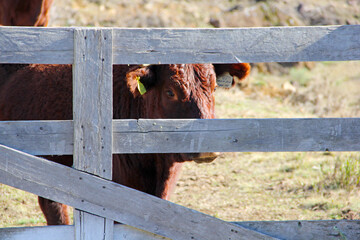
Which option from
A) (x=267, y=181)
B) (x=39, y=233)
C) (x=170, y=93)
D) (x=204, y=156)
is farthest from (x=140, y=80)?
(x=267, y=181)

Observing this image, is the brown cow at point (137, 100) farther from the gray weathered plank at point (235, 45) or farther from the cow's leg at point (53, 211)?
the gray weathered plank at point (235, 45)

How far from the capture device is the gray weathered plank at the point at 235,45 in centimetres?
256

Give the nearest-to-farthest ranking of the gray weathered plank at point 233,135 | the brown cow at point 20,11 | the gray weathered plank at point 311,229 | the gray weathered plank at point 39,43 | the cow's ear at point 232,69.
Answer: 1. the gray weathered plank at point 39,43
2. the gray weathered plank at point 233,135
3. the gray weathered plank at point 311,229
4. the cow's ear at point 232,69
5. the brown cow at point 20,11

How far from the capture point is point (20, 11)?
20.5ft

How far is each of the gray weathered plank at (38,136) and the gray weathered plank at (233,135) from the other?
0.96 feet

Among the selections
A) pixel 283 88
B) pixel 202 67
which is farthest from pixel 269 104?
pixel 202 67

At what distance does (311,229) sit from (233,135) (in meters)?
0.85

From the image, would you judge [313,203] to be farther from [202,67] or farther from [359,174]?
[202,67]

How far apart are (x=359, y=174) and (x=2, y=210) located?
4.20 meters

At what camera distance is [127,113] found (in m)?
3.70

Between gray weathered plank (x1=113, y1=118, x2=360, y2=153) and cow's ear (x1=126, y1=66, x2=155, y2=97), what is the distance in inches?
31.5

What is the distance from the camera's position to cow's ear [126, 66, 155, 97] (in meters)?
3.38

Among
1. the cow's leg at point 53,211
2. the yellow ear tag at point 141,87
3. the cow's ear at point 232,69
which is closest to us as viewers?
the yellow ear tag at point 141,87

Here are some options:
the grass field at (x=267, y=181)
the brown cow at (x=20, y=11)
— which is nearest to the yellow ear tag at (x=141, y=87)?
the grass field at (x=267, y=181)
